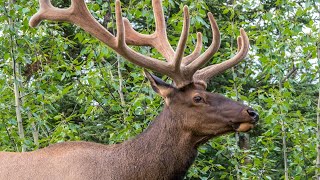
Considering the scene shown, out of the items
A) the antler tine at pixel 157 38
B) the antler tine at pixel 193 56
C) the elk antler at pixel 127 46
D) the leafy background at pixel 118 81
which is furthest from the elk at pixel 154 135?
the leafy background at pixel 118 81

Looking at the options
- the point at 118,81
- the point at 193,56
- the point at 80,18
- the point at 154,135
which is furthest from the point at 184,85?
the point at 118,81

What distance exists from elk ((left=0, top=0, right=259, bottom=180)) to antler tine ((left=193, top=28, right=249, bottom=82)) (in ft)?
0.77

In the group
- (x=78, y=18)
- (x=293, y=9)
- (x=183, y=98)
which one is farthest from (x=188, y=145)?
(x=293, y=9)

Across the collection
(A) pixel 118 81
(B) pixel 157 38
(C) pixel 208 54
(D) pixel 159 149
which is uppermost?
(B) pixel 157 38

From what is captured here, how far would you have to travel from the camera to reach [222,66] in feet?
24.3

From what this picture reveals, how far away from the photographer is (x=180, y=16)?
30.1ft

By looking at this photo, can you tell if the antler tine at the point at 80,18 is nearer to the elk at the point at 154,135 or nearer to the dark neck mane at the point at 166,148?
the elk at the point at 154,135

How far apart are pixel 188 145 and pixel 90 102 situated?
252cm

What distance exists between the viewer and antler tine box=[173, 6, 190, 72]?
6461mm

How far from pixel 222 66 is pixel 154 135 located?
1.15 meters

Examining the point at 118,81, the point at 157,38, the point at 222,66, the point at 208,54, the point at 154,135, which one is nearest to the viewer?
the point at 154,135

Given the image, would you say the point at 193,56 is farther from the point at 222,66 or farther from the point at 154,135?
the point at 154,135

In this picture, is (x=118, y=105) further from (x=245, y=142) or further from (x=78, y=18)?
(x=245, y=142)

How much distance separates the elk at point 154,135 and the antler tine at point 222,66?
235 millimetres
